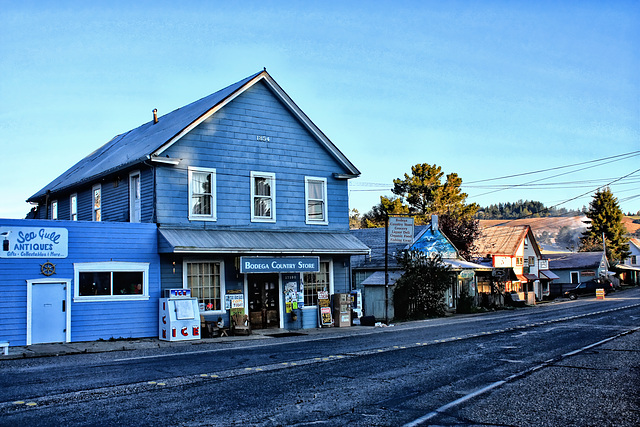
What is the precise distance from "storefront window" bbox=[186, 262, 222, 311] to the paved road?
4.77 m

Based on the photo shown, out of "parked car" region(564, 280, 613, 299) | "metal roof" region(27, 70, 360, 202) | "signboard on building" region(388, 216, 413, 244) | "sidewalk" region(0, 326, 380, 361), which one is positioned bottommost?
"parked car" region(564, 280, 613, 299)

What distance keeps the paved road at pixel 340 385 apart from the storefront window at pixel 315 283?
7734 millimetres

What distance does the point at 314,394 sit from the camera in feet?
32.6

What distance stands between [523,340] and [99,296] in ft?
43.9

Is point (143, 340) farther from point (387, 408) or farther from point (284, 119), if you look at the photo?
point (387, 408)

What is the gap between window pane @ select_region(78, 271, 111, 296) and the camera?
1972cm

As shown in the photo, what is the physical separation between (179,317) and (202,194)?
502 centimetres

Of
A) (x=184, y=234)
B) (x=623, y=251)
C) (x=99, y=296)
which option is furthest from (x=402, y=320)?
(x=623, y=251)

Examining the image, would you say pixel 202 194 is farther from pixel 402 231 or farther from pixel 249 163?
pixel 402 231

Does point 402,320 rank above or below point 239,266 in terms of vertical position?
below

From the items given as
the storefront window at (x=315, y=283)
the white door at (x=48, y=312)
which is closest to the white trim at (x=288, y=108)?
the storefront window at (x=315, y=283)

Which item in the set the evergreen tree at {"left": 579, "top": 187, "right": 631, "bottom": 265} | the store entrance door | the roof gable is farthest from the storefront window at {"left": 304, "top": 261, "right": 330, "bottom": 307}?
the evergreen tree at {"left": 579, "top": 187, "right": 631, "bottom": 265}

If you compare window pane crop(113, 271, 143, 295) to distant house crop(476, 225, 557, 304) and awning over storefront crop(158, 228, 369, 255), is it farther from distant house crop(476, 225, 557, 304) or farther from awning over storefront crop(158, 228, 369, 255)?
distant house crop(476, 225, 557, 304)

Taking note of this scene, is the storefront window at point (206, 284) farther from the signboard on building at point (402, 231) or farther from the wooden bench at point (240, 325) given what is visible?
the signboard on building at point (402, 231)
